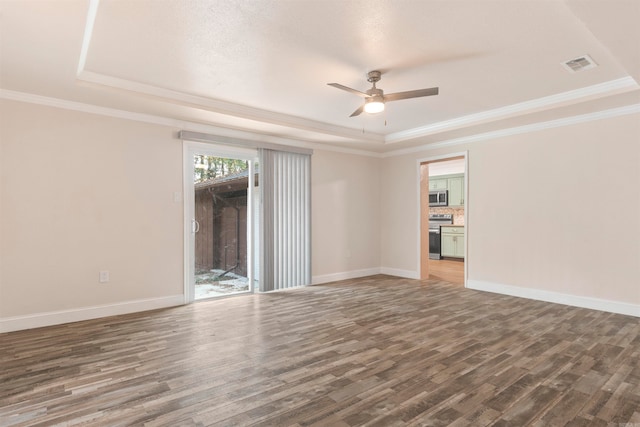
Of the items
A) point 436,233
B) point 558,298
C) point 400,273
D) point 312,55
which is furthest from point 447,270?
point 312,55

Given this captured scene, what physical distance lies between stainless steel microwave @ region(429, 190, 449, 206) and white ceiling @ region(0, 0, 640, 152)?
183 inches

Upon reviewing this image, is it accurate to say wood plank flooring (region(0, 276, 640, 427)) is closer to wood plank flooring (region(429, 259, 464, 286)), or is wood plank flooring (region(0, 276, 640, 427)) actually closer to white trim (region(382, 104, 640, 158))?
wood plank flooring (region(429, 259, 464, 286))

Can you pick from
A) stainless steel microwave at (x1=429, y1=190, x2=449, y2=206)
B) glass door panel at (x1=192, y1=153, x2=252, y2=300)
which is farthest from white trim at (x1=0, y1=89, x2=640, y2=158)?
stainless steel microwave at (x1=429, y1=190, x2=449, y2=206)

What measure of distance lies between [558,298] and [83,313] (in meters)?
5.95

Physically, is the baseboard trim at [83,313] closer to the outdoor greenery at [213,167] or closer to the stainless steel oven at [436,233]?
the outdoor greenery at [213,167]

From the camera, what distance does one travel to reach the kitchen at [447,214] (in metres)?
8.73

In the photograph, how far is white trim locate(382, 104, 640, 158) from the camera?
13.5ft

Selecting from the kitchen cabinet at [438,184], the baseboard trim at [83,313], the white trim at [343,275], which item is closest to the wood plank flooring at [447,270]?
the white trim at [343,275]

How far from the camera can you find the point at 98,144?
4.03 metres

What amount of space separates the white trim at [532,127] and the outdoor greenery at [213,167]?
314 centimetres

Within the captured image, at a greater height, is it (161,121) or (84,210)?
(161,121)

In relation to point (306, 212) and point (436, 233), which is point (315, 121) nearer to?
point (306, 212)

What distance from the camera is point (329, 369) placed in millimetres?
2629

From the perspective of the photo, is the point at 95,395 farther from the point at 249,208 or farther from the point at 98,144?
the point at 249,208
